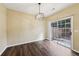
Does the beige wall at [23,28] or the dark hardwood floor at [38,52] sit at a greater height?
the beige wall at [23,28]

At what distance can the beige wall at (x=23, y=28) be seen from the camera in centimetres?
525

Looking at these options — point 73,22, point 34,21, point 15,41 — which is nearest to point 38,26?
point 34,21

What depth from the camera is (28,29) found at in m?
6.49

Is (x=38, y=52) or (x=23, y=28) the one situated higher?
(x=23, y=28)

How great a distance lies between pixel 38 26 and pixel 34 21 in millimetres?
618

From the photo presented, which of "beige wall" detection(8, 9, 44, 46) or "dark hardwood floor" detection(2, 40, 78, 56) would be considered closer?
"dark hardwood floor" detection(2, 40, 78, 56)

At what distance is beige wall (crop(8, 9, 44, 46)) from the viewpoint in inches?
207

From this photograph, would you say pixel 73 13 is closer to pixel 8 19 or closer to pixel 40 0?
pixel 40 0

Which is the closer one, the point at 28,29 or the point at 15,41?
the point at 15,41

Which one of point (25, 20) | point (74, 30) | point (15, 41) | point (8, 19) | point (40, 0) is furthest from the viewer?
point (25, 20)

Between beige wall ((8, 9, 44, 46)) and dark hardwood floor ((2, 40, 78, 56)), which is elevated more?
beige wall ((8, 9, 44, 46))

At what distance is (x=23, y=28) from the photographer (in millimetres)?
6098

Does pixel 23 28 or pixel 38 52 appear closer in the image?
pixel 38 52

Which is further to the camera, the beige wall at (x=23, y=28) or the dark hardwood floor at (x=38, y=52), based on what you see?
the beige wall at (x=23, y=28)
